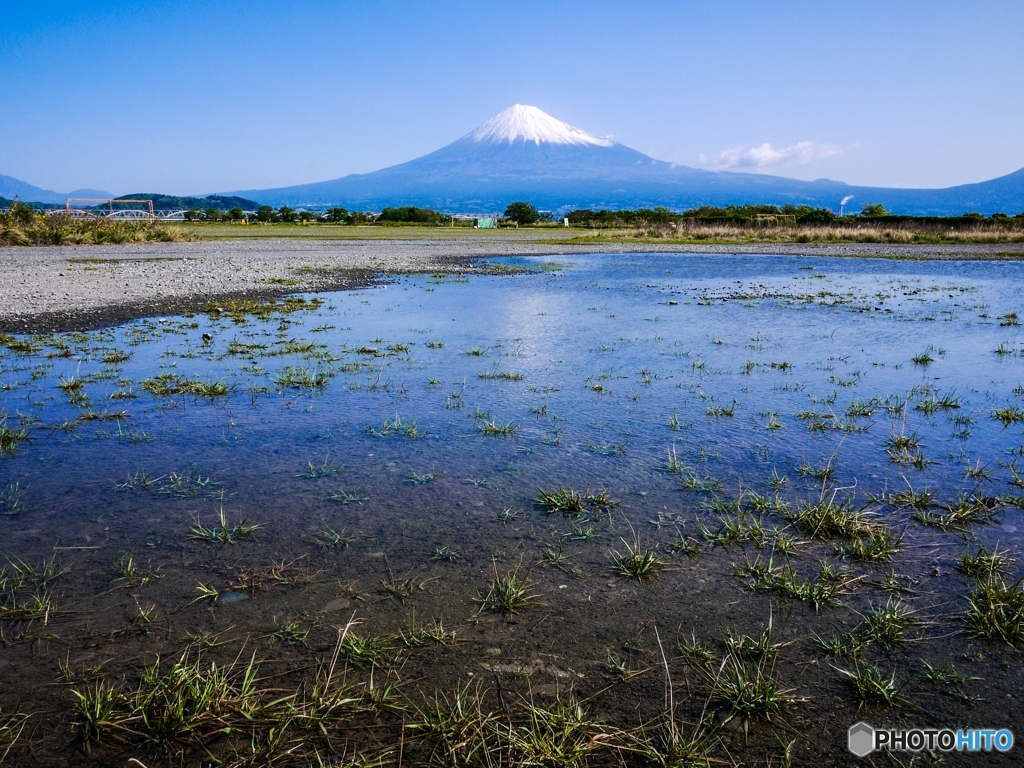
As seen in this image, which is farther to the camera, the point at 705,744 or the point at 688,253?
the point at 688,253

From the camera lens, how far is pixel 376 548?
497 centimetres

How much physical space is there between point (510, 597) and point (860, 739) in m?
1.98

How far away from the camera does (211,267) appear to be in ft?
86.8

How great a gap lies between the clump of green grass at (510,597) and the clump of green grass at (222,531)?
6.65ft

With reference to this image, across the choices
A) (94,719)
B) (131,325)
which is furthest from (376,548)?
(131,325)

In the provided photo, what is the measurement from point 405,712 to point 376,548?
1.82 metres

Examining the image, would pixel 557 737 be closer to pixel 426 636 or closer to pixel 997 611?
pixel 426 636

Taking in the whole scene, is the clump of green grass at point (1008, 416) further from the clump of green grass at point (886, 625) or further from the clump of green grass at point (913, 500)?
the clump of green grass at point (886, 625)

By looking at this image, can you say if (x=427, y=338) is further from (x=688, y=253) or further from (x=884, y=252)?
(x=884, y=252)

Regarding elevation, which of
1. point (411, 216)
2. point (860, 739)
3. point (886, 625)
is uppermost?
point (411, 216)

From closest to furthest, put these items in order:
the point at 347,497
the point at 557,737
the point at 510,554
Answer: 1. the point at 557,737
2. the point at 510,554
3. the point at 347,497

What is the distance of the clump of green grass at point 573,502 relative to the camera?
5617 millimetres

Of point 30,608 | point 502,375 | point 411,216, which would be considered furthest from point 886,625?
point 411,216

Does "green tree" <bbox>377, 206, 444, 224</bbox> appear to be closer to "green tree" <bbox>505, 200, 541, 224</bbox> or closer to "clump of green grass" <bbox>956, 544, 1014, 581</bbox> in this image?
"green tree" <bbox>505, 200, 541, 224</bbox>
